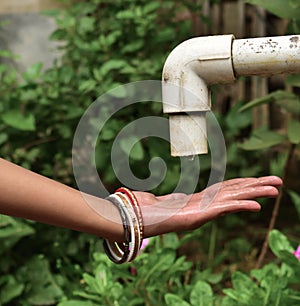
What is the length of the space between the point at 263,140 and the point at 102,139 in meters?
0.57

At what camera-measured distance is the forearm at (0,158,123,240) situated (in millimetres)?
1160

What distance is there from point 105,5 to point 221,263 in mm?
1125

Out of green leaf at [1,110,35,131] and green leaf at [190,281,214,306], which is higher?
green leaf at [1,110,35,131]

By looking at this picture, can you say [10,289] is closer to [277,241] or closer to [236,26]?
[277,241]

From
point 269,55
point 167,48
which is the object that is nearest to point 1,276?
point 167,48

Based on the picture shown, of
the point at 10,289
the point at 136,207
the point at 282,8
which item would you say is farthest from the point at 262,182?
the point at 10,289

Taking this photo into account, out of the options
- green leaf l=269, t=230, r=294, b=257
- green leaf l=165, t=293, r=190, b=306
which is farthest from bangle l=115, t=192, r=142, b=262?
green leaf l=269, t=230, r=294, b=257

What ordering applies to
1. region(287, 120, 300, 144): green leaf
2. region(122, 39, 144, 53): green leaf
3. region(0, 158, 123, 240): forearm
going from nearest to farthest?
region(0, 158, 123, 240): forearm → region(287, 120, 300, 144): green leaf → region(122, 39, 144, 53): green leaf

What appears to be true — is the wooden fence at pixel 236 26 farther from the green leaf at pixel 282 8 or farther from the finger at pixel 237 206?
the finger at pixel 237 206

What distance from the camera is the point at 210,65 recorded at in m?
1.24

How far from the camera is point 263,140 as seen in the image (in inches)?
95.3

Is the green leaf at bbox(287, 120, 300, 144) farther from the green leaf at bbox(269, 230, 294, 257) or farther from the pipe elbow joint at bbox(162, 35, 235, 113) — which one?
the pipe elbow joint at bbox(162, 35, 235, 113)

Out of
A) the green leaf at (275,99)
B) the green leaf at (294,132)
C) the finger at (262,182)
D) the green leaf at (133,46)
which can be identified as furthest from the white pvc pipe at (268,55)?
the green leaf at (133,46)

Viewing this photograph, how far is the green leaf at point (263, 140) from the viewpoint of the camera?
7.82ft
